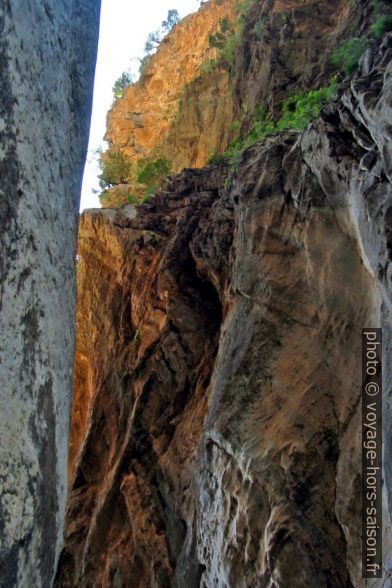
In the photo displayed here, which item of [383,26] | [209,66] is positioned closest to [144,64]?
[209,66]

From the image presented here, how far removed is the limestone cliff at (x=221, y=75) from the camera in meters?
13.9

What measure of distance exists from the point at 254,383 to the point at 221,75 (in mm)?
15369

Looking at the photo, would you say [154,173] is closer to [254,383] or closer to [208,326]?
[208,326]

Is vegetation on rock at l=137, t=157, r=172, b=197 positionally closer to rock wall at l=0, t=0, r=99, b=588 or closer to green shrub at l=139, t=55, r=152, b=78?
green shrub at l=139, t=55, r=152, b=78

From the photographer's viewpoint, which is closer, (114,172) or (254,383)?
(254,383)

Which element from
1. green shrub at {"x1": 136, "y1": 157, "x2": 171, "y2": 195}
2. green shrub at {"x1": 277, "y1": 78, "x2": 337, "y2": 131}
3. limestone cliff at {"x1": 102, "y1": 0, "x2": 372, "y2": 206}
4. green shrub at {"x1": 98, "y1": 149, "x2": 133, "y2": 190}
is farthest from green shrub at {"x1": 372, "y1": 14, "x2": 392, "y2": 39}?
green shrub at {"x1": 98, "y1": 149, "x2": 133, "y2": 190}

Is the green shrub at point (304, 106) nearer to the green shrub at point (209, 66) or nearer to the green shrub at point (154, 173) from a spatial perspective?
the green shrub at point (154, 173)

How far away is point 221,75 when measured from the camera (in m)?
20.5

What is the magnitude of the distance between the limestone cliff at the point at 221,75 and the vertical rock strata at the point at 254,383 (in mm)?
4083

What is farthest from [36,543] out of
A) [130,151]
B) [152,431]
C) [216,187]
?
[130,151]

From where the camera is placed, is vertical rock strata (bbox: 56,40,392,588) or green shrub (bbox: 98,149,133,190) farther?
green shrub (bbox: 98,149,133,190)

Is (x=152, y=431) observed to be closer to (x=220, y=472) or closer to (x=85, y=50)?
(x=220, y=472)

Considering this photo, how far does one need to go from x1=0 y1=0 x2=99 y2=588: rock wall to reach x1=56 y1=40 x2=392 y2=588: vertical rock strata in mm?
2970

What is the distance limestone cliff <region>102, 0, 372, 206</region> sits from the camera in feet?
45.8
